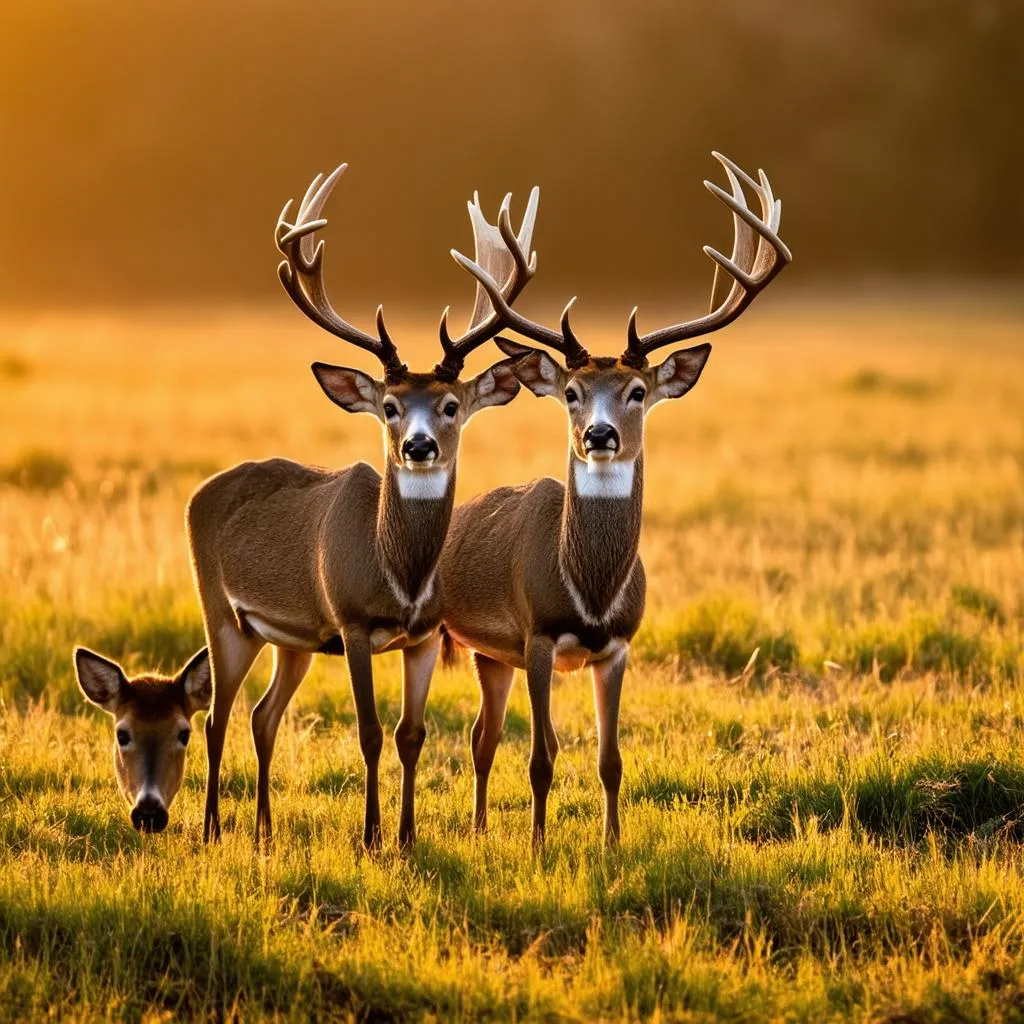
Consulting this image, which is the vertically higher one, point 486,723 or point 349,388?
point 349,388

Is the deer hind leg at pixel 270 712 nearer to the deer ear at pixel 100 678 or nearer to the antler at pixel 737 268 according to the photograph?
the deer ear at pixel 100 678

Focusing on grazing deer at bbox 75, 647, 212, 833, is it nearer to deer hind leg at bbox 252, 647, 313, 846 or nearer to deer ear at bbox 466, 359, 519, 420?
deer hind leg at bbox 252, 647, 313, 846

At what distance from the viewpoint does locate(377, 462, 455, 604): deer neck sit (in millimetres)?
8727

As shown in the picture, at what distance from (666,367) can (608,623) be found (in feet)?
4.46

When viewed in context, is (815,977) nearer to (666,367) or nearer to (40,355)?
(666,367)

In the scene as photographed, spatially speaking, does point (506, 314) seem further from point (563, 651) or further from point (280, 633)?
point (280, 633)

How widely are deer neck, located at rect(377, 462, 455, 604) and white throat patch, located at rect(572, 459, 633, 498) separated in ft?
2.22

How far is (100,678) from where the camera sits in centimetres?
933

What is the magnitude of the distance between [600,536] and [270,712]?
2.31 metres

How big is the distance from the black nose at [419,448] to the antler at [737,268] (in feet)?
3.68

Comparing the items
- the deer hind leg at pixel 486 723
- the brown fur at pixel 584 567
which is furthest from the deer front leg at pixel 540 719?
the deer hind leg at pixel 486 723

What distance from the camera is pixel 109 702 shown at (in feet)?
31.0

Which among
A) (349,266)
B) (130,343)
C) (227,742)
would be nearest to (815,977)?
(227,742)

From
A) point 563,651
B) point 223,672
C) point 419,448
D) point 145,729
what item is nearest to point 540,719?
point 563,651
